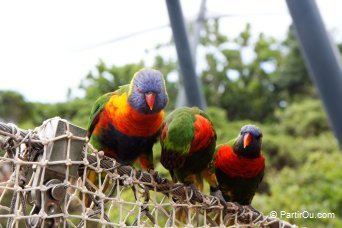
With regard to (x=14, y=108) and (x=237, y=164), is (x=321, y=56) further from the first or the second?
(x=14, y=108)

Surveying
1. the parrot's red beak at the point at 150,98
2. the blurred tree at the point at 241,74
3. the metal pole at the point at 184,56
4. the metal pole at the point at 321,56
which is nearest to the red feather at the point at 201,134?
the parrot's red beak at the point at 150,98

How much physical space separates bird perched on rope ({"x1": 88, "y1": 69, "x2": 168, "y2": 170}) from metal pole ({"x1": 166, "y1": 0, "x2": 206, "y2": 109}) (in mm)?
1265

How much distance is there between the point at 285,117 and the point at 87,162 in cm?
902

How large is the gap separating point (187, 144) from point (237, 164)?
1.45ft

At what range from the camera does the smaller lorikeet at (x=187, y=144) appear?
6.16ft

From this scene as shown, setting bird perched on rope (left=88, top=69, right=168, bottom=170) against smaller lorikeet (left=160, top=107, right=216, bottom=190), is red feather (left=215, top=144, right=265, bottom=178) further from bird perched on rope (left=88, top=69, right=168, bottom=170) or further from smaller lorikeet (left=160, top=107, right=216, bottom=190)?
bird perched on rope (left=88, top=69, right=168, bottom=170)

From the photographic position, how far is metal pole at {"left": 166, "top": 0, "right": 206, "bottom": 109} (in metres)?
3.19

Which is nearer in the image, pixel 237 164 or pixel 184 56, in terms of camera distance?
pixel 237 164

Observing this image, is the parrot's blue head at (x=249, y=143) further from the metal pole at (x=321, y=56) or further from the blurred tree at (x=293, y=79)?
the blurred tree at (x=293, y=79)

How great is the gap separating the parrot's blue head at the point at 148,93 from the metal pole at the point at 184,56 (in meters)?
1.35

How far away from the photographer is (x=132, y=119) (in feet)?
6.00

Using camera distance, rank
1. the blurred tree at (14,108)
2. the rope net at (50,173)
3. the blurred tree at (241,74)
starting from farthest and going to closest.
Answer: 1. the blurred tree at (241,74)
2. the blurred tree at (14,108)
3. the rope net at (50,173)

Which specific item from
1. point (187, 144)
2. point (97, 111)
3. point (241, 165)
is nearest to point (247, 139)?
point (241, 165)

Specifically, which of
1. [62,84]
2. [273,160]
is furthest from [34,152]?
[62,84]
